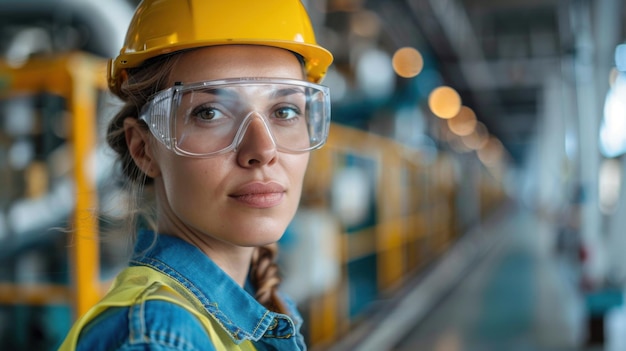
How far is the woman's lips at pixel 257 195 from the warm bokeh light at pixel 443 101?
14.3 metres

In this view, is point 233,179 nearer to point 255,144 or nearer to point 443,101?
point 255,144

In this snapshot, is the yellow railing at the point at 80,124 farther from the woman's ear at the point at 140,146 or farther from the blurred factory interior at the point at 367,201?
the woman's ear at the point at 140,146

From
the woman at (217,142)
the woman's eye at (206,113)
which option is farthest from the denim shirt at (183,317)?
the woman's eye at (206,113)

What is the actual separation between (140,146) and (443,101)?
15.7 meters

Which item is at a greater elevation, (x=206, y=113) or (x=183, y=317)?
(x=206, y=113)

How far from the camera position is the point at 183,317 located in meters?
1.01

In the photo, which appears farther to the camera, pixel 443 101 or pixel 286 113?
pixel 443 101

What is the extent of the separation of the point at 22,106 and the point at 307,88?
22.9 ft

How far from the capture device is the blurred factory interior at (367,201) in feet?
12.4

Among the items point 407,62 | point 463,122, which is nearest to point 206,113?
point 407,62

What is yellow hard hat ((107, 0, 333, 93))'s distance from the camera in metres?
1.26

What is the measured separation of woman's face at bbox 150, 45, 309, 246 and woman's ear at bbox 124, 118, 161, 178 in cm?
5

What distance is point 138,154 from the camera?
1.40 meters

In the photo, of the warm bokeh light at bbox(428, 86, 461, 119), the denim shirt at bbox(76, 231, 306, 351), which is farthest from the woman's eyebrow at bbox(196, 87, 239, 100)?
the warm bokeh light at bbox(428, 86, 461, 119)
